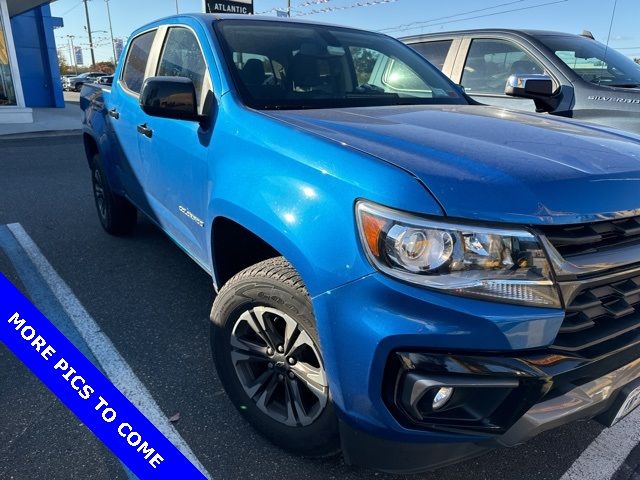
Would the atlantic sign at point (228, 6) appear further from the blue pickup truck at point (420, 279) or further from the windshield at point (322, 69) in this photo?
the blue pickup truck at point (420, 279)

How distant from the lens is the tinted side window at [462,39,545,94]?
4.69 m

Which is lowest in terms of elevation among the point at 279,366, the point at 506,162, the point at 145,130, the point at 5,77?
the point at 279,366

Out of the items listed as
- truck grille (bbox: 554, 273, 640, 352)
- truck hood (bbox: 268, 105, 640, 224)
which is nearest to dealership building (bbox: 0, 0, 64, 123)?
truck hood (bbox: 268, 105, 640, 224)

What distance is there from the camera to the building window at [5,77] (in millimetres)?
14008

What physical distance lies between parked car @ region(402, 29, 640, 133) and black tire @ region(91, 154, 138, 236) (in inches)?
135

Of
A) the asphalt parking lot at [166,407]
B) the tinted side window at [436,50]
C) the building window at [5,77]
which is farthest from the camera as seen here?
the building window at [5,77]

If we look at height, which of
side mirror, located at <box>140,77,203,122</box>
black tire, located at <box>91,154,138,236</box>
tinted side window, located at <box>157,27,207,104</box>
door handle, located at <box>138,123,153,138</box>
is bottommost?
black tire, located at <box>91,154,138,236</box>

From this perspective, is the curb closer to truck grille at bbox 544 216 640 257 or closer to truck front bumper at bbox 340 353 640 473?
truck front bumper at bbox 340 353 640 473

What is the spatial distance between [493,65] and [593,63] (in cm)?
92

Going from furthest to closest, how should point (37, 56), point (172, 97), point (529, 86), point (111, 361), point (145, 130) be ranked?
1. point (37, 56)
2. point (529, 86)
3. point (145, 130)
4. point (111, 361)
5. point (172, 97)

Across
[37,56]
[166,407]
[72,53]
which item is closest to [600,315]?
[166,407]
